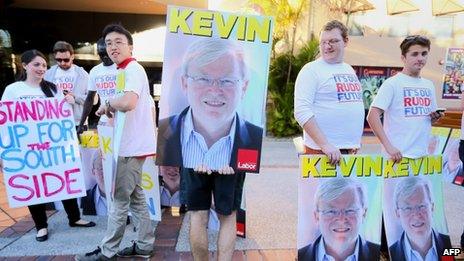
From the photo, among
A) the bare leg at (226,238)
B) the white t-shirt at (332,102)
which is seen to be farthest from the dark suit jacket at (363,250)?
the white t-shirt at (332,102)

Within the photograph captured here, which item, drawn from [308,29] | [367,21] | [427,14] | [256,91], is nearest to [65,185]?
[256,91]

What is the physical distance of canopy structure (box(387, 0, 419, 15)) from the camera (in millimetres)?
10703

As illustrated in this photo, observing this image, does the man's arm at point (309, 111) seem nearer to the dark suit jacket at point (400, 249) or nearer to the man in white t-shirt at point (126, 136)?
the dark suit jacket at point (400, 249)

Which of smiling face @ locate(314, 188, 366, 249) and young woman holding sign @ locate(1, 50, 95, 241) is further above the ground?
young woman holding sign @ locate(1, 50, 95, 241)

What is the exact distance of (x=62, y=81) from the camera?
489cm

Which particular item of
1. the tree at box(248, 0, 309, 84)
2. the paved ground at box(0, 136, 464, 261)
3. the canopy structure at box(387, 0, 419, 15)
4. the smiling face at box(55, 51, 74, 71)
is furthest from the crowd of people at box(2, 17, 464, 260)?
the canopy structure at box(387, 0, 419, 15)

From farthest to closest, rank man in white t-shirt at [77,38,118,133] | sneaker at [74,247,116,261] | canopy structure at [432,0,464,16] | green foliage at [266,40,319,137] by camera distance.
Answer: canopy structure at [432,0,464,16]
green foliage at [266,40,319,137]
man in white t-shirt at [77,38,118,133]
sneaker at [74,247,116,261]

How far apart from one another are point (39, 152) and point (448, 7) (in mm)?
10639

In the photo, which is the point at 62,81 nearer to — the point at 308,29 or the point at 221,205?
the point at 221,205

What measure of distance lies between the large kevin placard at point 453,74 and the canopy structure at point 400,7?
4.78 ft

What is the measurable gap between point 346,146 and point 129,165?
1.66m

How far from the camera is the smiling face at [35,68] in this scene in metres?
3.85

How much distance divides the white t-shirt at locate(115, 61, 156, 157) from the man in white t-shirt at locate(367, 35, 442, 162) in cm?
175

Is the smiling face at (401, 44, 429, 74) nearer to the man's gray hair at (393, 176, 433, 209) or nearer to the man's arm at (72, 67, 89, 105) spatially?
the man's gray hair at (393, 176, 433, 209)
